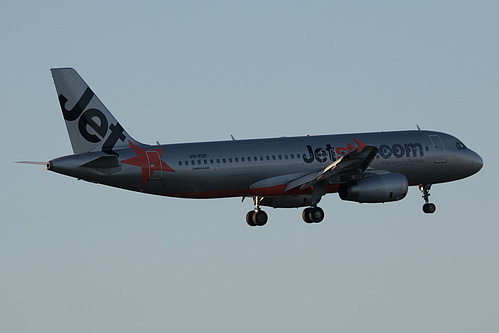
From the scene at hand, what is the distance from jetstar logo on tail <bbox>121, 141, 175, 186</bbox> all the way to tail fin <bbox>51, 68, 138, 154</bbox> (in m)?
1.26

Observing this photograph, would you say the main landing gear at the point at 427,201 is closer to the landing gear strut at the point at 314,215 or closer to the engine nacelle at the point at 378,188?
the engine nacelle at the point at 378,188

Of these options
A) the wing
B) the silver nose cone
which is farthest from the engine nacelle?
the silver nose cone

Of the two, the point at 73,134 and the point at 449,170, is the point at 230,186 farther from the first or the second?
the point at 449,170

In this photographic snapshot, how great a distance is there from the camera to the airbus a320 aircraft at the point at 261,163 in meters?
69.0

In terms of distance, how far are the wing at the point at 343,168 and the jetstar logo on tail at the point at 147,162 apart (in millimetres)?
8253

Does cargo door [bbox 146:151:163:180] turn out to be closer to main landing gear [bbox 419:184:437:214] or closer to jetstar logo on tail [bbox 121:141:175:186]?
jetstar logo on tail [bbox 121:141:175:186]

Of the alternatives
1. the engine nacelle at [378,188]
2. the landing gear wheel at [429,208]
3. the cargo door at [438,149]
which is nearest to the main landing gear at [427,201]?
the landing gear wheel at [429,208]

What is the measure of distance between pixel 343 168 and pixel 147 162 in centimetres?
1170

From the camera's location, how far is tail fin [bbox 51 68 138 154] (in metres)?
68.9

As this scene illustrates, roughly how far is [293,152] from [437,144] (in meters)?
10.6

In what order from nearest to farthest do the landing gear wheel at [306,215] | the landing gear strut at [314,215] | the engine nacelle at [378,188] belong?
the engine nacelle at [378,188]
the landing gear strut at [314,215]
the landing gear wheel at [306,215]

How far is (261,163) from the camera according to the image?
72562mm

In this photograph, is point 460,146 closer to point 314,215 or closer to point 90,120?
point 314,215

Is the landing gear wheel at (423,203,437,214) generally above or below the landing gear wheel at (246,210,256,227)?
above
